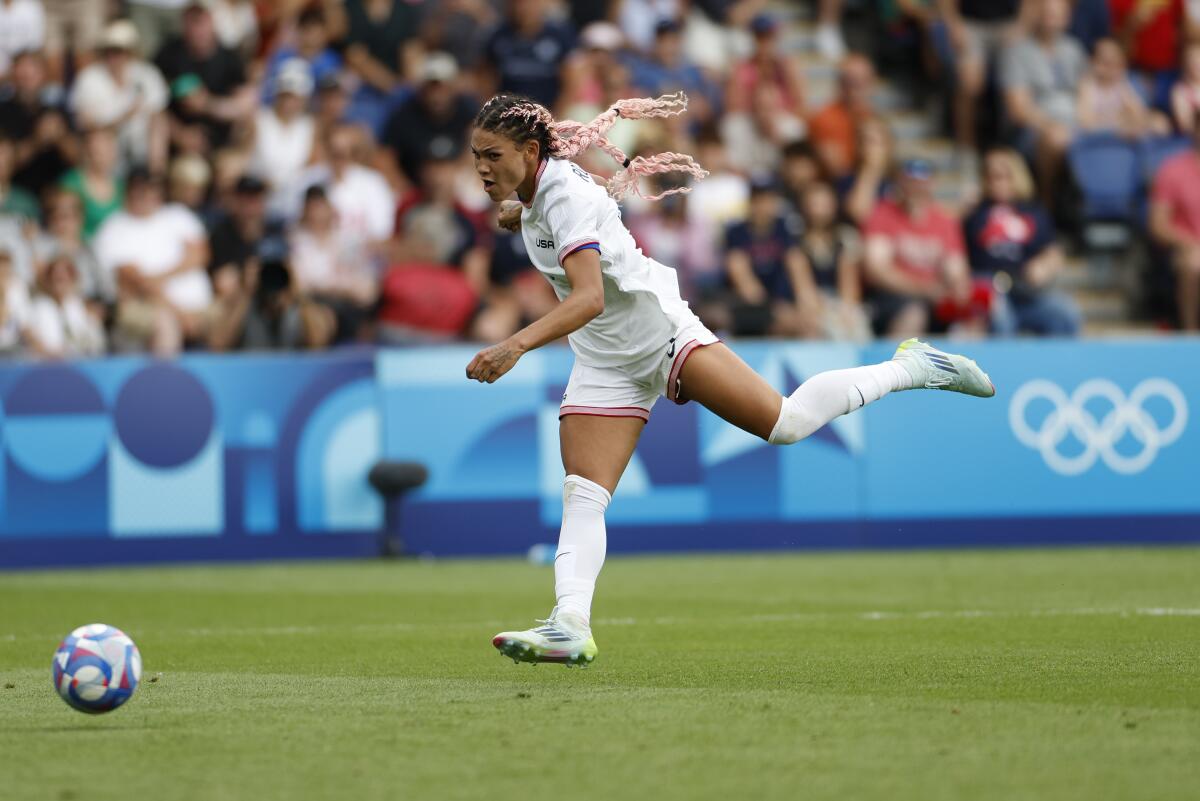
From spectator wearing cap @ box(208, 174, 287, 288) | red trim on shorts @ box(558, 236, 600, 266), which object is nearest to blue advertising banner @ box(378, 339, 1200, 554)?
spectator wearing cap @ box(208, 174, 287, 288)

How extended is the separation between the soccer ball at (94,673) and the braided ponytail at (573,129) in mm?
2486

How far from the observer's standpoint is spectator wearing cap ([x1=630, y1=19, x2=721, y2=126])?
60.3ft

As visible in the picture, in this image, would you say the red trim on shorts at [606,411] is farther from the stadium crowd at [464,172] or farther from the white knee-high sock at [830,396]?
the stadium crowd at [464,172]

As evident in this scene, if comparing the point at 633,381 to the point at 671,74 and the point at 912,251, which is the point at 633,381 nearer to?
the point at 912,251

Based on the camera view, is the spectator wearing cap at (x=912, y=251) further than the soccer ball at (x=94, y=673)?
Yes

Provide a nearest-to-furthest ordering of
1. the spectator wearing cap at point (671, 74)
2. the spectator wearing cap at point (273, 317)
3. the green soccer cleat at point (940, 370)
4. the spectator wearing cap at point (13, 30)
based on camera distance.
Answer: the green soccer cleat at point (940, 370), the spectator wearing cap at point (273, 317), the spectator wearing cap at point (13, 30), the spectator wearing cap at point (671, 74)

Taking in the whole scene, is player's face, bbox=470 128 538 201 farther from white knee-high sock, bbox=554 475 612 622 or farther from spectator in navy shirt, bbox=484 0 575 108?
spectator in navy shirt, bbox=484 0 575 108

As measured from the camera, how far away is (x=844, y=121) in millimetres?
19094

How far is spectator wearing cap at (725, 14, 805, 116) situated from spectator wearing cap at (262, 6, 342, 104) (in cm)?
387

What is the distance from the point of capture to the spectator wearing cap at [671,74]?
723 inches

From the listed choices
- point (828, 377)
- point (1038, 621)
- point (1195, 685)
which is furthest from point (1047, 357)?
point (1195, 685)

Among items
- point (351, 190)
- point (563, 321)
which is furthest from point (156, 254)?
point (563, 321)

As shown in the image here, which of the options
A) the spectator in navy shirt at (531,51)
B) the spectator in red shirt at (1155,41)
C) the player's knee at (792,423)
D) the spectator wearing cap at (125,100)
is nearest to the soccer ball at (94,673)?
the player's knee at (792,423)

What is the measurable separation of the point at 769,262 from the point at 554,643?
396 inches
